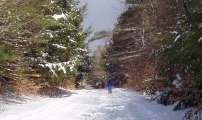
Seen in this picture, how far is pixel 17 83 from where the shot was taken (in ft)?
61.8

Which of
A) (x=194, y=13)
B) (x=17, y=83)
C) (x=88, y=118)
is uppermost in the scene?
(x=194, y=13)

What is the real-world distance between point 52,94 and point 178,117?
13954mm

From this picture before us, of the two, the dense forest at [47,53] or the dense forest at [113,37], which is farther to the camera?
the dense forest at [47,53]

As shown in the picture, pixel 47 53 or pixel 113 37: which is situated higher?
pixel 113 37

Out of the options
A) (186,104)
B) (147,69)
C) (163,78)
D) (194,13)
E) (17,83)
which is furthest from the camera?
(147,69)

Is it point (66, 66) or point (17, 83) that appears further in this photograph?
point (66, 66)

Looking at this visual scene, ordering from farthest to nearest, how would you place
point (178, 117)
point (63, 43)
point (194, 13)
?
point (63, 43) < point (178, 117) < point (194, 13)

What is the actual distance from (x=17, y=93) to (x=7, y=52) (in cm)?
508

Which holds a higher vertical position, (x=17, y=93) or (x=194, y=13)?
(x=194, y=13)

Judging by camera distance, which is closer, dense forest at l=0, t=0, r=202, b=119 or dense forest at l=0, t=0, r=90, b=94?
dense forest at l=0, t=0, r=202, b=119

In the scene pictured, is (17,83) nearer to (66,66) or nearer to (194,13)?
(66,66)

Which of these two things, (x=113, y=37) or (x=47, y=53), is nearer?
(x=113, y=37)

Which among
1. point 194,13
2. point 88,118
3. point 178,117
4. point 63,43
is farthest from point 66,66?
point 194,13

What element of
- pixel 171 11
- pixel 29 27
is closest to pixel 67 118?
pixel 171 11
